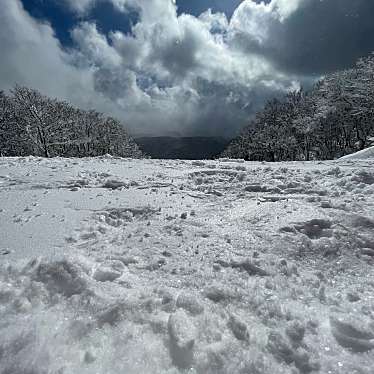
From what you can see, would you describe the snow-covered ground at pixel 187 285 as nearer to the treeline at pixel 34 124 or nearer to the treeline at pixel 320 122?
the treeline at pixel 34 124

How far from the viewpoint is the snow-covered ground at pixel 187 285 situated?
228cm

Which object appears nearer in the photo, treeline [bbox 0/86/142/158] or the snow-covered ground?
the snow-covered ground

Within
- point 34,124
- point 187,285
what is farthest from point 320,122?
point 187,285

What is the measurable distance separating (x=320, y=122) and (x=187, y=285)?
4924 centimetres

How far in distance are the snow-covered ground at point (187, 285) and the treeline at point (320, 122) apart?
36.6 meters

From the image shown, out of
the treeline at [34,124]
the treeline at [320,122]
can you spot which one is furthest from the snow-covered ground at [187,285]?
the treeline at [320,122]

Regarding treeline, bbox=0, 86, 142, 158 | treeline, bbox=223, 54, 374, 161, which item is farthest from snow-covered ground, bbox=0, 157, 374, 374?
treeline, bbox=223, 54, 374, 161

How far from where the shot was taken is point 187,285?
3084mm

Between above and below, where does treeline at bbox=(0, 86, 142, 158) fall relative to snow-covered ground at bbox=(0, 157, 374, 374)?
above

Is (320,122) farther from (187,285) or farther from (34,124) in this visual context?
(187,285)

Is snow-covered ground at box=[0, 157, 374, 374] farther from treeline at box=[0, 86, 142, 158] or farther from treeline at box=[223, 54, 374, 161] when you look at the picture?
treeline at box=[223, 54, 374, 161]

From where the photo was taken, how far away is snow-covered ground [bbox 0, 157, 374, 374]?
7.49ft

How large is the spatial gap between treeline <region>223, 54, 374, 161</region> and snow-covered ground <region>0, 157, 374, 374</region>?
120 ft

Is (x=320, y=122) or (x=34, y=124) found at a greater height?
(x=320, y=122)
